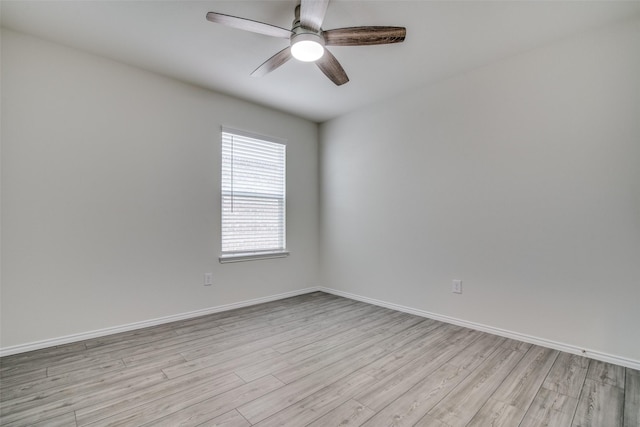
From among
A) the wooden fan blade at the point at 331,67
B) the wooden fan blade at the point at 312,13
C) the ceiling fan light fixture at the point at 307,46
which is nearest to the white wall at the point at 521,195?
the wooden fan blade at the point at 331,67

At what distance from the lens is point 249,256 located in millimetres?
3578

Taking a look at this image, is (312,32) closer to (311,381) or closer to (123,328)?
(311,381)

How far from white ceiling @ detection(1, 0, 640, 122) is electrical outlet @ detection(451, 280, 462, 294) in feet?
6.75

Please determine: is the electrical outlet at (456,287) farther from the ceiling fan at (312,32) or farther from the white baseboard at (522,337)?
the ceiling fan at (312,32)

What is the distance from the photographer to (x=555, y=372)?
2.03 m

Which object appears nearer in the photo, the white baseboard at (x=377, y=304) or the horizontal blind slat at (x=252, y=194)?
the white baseboard at (x=377, y=304)

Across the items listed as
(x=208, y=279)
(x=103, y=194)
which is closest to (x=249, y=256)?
(x=208, y=279)

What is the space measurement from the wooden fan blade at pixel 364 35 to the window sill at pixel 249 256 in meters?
2.43

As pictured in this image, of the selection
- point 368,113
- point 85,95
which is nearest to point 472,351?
point 368,113

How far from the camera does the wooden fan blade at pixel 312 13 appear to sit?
1661mm

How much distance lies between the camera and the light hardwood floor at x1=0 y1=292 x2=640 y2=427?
1576 millimetres

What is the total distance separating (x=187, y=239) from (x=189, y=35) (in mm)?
1887

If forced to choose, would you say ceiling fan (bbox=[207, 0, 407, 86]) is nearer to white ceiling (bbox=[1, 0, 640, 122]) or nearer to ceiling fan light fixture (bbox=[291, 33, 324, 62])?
ceiling fan light fixture (bbox=[291, 33, 324, 62])

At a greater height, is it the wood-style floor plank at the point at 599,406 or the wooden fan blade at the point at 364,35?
the wooden fan blade at the point at 364,35
